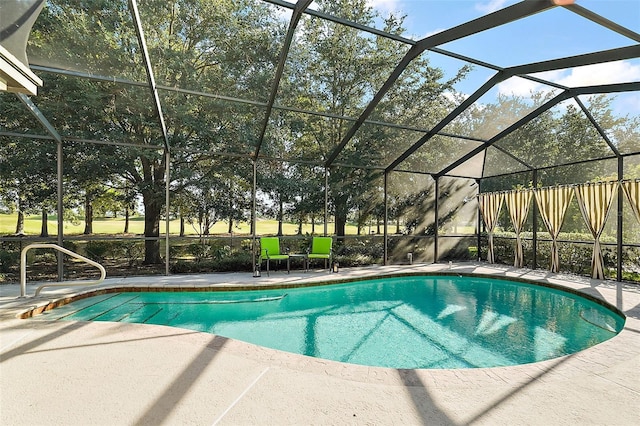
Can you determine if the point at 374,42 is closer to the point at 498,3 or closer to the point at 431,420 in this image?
the point at 498,3

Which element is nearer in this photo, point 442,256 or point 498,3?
point 498,3

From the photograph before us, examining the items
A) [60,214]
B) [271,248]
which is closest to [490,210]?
[271,248]

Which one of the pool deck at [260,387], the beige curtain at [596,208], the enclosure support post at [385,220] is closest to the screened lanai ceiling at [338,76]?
the beige curtain at [596,208]

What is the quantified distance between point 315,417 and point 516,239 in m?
9.23

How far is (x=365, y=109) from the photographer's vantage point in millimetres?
6793

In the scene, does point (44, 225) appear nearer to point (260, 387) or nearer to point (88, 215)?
point (88, 215)

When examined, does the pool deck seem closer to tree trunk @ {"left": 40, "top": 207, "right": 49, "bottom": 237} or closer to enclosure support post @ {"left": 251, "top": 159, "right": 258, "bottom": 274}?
tree trunk @ {"left": 40, "top": 207, "right": 49, "bottom": 237}

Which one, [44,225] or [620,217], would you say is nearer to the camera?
[44,225]

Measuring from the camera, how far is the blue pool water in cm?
406

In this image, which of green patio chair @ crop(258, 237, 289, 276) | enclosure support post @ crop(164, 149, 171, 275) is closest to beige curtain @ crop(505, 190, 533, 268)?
green patio chair @ crop(258, 237, 289, 276)

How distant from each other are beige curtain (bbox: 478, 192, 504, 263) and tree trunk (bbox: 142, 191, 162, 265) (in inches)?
366

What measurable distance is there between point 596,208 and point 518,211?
74.2 inches

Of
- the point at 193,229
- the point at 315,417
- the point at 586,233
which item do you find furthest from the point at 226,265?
the point at 586,233

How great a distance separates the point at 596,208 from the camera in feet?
24.4
